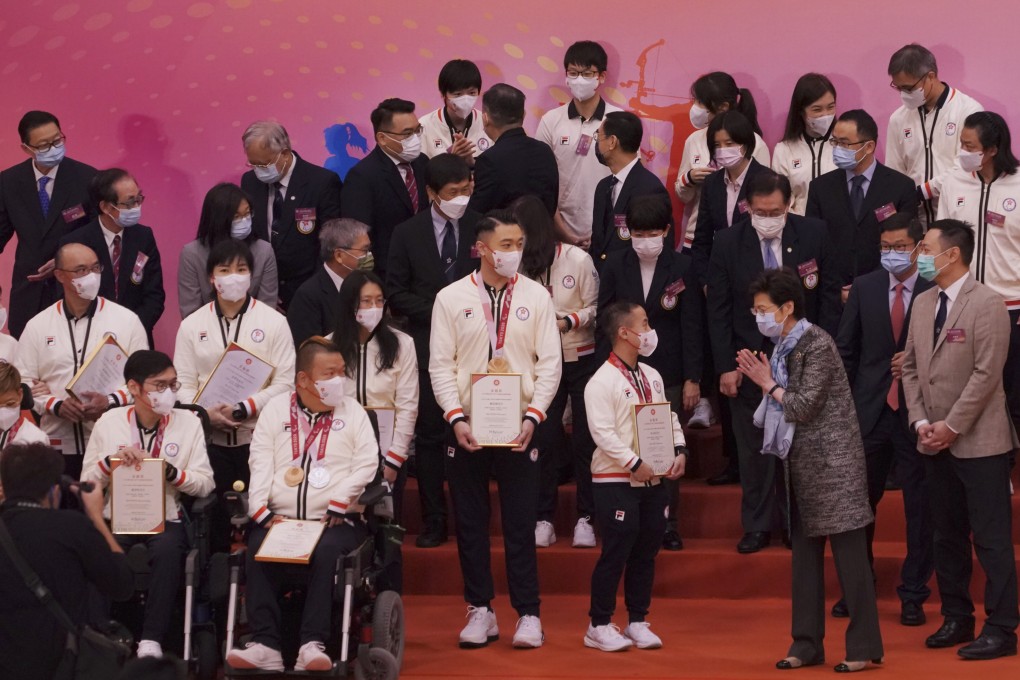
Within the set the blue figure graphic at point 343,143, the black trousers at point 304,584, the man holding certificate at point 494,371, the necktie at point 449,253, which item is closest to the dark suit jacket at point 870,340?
the man holding certificate at point 494,371

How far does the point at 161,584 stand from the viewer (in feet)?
17.8

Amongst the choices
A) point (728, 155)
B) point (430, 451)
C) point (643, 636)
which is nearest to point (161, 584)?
point (430, 451)

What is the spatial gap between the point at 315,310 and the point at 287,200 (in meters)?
1.14

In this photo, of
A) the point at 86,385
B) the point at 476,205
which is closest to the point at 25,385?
the point at 86,385

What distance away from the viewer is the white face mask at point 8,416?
5.73 metres

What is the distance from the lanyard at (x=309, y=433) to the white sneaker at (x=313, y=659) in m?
0.74

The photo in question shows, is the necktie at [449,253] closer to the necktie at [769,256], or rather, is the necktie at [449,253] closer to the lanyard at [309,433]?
the lanyard at [309,433]

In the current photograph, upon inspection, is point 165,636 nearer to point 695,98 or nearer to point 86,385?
point 86,385

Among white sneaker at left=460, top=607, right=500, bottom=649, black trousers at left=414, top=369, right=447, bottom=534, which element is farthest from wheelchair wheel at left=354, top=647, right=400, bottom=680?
black trousers at left=414, top=369, right=447, bottom=534

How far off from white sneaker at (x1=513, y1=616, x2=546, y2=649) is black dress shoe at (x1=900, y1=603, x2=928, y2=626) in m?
1.60

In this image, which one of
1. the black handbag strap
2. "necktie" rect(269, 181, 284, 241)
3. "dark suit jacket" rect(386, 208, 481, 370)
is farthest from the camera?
"necktie" rect(269, 181, 284, 241)

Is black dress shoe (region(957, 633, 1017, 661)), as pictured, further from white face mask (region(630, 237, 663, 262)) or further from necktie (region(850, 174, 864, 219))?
necktie (region(850, 174, 864, 219))

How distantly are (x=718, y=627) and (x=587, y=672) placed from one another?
91 centimetres

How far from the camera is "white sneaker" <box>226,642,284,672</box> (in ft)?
16.8
